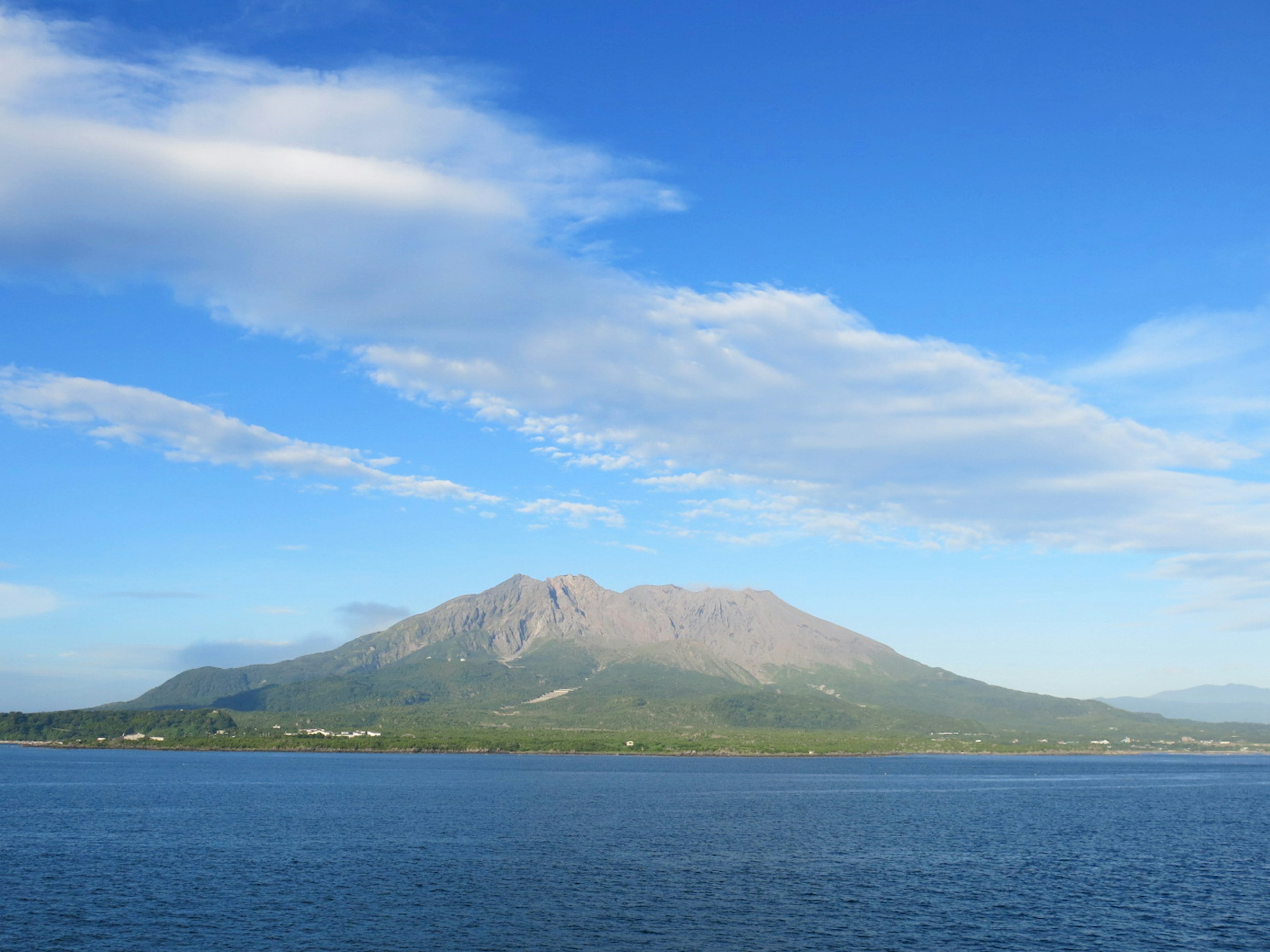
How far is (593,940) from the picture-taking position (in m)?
57.4

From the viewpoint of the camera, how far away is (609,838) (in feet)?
332

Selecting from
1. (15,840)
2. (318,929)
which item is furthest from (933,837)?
(15,840)

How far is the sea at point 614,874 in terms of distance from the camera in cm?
5894

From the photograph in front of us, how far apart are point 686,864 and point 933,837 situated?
36.9 metres

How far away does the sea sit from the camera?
58.9m

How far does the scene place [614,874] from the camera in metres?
79.2

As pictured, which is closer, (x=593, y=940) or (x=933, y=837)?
(x=593, y=940)

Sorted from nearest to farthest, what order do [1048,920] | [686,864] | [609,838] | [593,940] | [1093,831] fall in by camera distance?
[593,940] → [1048,920] → [686,864] → [609,838] → [1093,831]

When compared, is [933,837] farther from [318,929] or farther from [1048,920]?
[318,929]

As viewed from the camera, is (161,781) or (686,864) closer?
(686,864)

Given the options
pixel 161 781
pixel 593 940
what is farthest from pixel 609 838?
pixel 161 781

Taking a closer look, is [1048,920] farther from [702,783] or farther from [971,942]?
[702,783]

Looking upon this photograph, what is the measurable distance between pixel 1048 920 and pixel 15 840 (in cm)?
9692

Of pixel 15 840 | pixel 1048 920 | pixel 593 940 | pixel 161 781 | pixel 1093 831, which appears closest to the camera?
pixel 593 940
